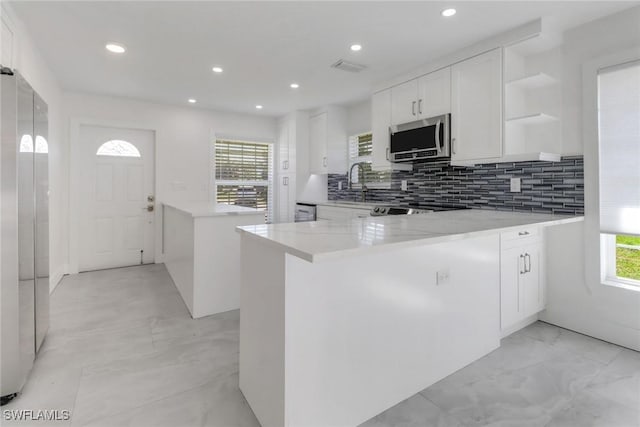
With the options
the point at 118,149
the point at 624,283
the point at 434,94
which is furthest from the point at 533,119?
the point at 118,149

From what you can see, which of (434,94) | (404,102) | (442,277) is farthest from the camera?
(404,102)

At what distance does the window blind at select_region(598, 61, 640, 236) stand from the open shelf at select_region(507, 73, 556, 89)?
0.33 metres

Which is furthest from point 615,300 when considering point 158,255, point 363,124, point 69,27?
point 158,255

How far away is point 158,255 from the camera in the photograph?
4793 millimetres

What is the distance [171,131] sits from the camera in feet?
15.7

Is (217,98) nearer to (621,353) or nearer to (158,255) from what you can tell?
Result: (158,255)

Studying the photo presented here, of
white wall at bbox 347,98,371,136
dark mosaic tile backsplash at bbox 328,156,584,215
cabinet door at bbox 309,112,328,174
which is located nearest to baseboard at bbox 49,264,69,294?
cabinet door at bbox 309,112,328,174

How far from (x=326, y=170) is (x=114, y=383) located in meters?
3.68

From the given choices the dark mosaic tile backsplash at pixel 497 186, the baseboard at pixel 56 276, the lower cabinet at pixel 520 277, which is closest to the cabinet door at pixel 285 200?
the dark mosaic tile backsplash at pixel 497 186

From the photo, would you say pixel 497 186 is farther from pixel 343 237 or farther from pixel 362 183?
pixel 343 237

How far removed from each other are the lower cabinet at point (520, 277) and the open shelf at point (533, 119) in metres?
0.89

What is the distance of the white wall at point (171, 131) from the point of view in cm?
419

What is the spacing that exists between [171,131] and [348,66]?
2947 millimetres

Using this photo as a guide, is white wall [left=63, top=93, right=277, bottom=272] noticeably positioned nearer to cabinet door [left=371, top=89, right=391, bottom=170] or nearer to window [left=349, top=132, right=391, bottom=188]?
window [left=349, top=132, right=391, bottom=188]
